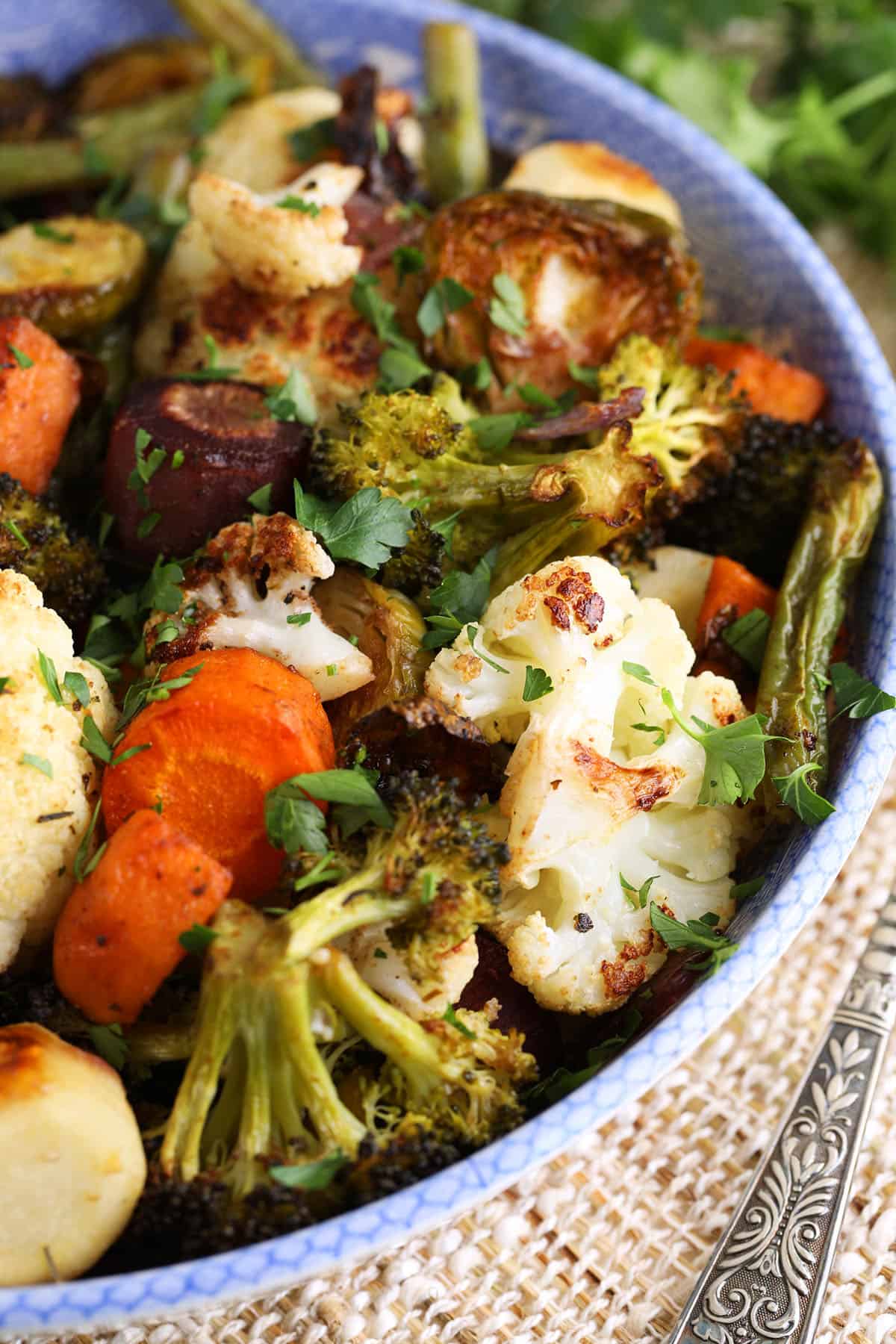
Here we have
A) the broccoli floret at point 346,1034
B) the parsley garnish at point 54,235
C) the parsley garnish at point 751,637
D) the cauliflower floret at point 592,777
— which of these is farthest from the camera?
the parsley garnish at point 54,235

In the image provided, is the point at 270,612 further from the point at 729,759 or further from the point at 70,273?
→ the point at 70,273

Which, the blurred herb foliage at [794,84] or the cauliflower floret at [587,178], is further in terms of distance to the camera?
the blurred herb foliage at [794,84]

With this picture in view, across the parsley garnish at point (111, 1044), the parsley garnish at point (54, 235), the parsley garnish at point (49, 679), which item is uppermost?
the parsley garnish at point (54, 235)

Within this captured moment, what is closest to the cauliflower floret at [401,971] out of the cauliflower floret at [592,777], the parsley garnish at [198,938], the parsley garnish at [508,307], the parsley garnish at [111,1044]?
the cauliflower floret at [592,777]

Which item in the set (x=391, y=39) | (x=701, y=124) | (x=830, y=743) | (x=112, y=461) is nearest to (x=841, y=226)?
(x=701, y=124)

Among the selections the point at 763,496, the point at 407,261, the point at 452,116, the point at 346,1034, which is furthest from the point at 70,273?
the point at 346,1034

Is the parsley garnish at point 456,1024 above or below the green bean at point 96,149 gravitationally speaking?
below

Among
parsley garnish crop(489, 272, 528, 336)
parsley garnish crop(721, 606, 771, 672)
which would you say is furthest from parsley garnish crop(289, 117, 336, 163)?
parsley garnish crop(721, 606, 771, 672)

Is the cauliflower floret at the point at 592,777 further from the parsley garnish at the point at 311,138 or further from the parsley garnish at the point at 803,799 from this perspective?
the parsley garnish at the point at 311,138
